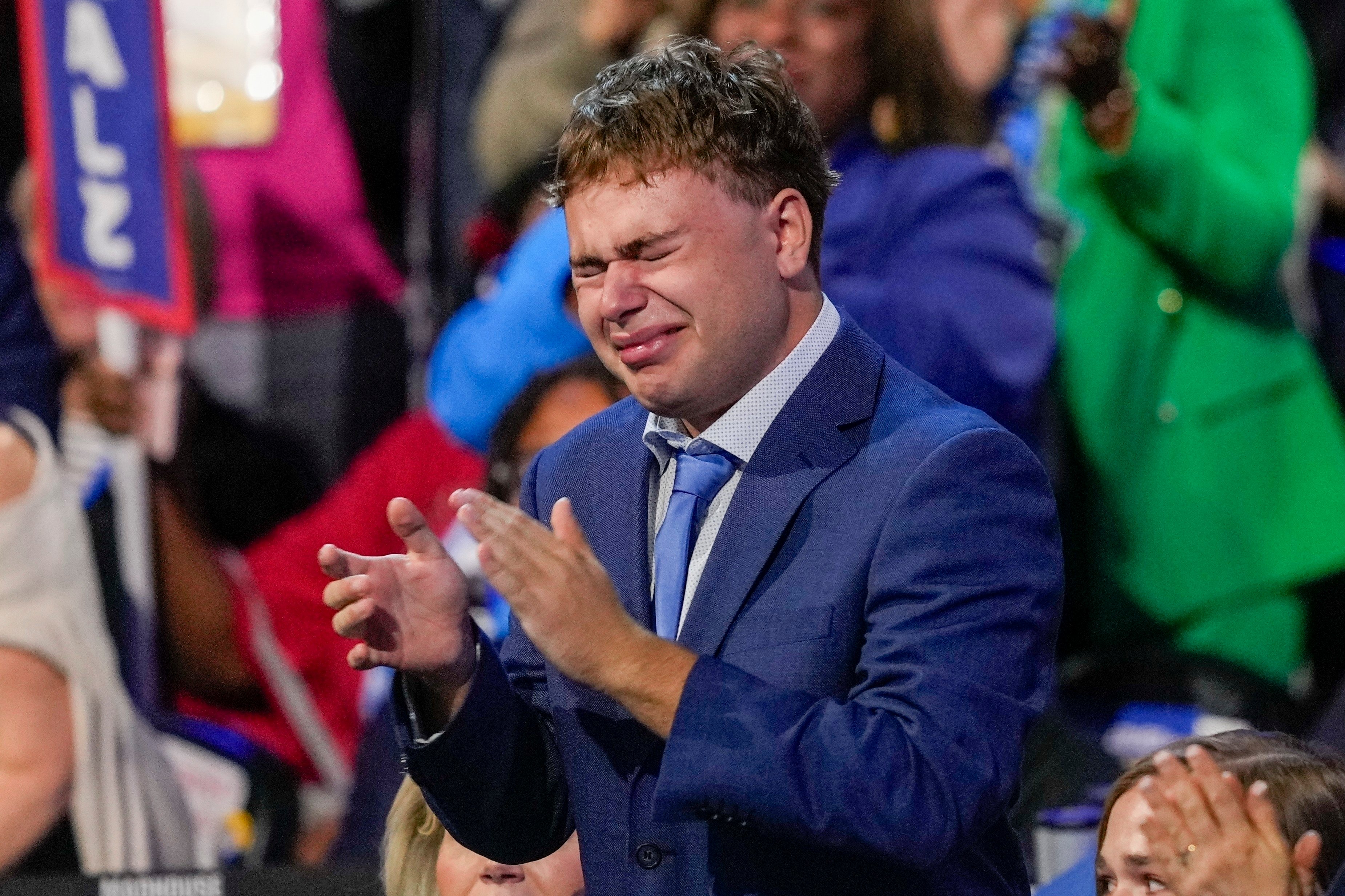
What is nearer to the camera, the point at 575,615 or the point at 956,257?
the point at 575,615

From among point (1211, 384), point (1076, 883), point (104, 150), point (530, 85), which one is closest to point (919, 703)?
point (1076, 883)

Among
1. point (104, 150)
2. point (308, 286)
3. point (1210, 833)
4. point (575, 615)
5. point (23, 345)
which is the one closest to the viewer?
point (575, 615)

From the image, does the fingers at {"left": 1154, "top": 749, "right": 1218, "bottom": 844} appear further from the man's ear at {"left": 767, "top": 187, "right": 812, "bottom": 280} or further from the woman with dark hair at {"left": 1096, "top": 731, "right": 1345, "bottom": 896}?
the man's ear at {"left": 767, "top": 187, "right": 812, "bottom": 280}

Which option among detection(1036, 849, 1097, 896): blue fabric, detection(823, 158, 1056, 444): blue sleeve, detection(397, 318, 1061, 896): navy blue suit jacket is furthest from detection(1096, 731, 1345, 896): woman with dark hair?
detection(823, 158, 1056, 444): blue sleeve

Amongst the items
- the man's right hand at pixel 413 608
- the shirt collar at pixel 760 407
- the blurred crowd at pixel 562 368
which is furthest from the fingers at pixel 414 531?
the blurred crowd at pixel 562 368

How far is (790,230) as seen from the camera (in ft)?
4.49

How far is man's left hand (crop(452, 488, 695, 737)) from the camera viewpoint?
1.19 meters

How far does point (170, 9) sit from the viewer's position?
3.55m

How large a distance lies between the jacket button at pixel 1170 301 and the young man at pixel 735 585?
178 centimetres

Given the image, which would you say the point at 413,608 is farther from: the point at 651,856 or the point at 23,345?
the point at 23,345

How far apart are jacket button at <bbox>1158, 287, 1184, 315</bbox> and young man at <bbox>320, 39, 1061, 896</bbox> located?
1.78 m

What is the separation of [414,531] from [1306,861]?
2.57 feet

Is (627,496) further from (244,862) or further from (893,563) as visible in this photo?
(244,862)

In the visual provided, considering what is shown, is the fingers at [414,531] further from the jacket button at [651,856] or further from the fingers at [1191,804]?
the fingers at [1191,804]
